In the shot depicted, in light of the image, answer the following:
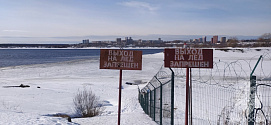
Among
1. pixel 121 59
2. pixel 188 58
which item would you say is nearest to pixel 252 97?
pixel 188 58

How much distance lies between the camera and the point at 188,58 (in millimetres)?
6598

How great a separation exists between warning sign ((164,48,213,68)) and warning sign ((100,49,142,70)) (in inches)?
43.7

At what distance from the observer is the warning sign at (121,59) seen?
738cm

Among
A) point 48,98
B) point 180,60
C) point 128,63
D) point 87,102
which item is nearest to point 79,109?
point 87,102

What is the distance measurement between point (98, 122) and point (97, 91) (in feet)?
44.3

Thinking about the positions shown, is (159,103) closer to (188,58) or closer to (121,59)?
(121,59)

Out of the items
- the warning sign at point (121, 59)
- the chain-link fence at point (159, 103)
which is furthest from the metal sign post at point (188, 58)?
the warning sign at point (121, 59)

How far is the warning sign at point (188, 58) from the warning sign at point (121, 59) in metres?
1.11

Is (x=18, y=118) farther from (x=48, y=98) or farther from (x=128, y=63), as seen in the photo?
(x=48, y=98)

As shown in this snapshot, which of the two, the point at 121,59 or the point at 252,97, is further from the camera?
the point at 121,59

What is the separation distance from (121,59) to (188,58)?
1794 mm

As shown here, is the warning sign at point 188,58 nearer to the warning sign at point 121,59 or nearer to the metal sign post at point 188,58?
the metal sign post at point 188,58

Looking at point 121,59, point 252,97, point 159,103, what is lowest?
point 159,103

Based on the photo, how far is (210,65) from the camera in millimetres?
6609
